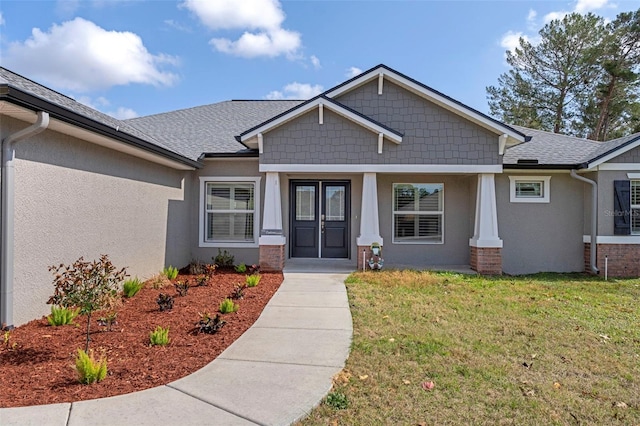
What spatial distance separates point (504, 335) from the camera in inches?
206

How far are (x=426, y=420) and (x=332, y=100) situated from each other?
8.25 meters

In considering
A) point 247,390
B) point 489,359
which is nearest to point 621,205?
point 489,359

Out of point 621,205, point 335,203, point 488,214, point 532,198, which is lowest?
point 488,214

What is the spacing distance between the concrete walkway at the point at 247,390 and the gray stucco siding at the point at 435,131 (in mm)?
6049

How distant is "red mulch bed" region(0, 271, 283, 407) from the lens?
11.5ft

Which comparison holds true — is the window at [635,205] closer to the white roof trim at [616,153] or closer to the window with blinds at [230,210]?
the white roof trim at [616,153]

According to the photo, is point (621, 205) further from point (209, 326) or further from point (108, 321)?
point (108, 321)

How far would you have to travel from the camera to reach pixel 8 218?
5016mm

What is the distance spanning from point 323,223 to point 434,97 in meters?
4.78

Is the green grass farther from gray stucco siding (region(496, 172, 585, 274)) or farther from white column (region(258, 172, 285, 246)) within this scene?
white column (region(258, 172, 285, 246))

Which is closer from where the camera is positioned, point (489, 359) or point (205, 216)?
point (489, 359)

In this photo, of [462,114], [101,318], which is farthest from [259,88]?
[101,318]

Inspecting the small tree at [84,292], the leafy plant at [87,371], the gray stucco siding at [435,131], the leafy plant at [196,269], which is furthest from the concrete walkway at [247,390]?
the gray stucco siding at [435,131]

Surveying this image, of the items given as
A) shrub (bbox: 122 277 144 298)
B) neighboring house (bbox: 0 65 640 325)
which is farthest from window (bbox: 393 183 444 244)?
shrub (bbox: 122 277 144 298)
